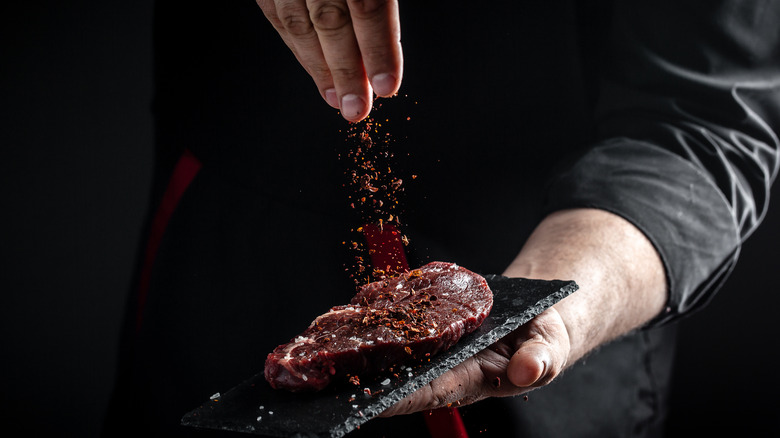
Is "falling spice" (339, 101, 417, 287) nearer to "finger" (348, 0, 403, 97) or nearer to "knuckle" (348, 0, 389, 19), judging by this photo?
"finger" (348, 0, 403, 97)

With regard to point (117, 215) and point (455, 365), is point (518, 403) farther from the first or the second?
point (117, 215)

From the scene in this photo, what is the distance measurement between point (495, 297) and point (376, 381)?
51 cm

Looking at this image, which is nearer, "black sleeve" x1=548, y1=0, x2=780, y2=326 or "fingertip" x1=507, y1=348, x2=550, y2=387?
"fingertip" x1=507, y1=348, x2=550, y2=387

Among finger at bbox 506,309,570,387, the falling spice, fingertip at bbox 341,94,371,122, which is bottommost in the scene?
finger at bbox 506,309,570,387

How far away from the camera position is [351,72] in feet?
4.92

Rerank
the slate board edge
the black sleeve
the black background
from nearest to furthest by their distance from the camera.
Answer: the slate board edge < the black sleeve < the black background

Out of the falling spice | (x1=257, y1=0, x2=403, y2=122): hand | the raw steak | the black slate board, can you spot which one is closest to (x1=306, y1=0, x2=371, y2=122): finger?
(x1=257, y1=0, x2=403, y2=122): hand

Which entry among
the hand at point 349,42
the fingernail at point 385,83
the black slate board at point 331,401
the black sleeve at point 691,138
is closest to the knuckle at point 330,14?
the hand at point 349,42

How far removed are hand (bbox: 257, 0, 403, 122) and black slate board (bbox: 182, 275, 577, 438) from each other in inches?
23.8

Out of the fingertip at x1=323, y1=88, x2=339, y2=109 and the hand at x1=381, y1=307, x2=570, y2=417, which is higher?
the fingertip at x1=323, y1=88, x2=339, y2=109

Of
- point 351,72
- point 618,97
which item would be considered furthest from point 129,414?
point 618,97

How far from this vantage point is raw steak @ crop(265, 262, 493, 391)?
1.43 metres

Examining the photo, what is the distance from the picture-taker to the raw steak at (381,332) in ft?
4.70

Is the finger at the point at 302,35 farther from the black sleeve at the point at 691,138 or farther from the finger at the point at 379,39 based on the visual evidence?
the black sleeve at the point at 691,138
